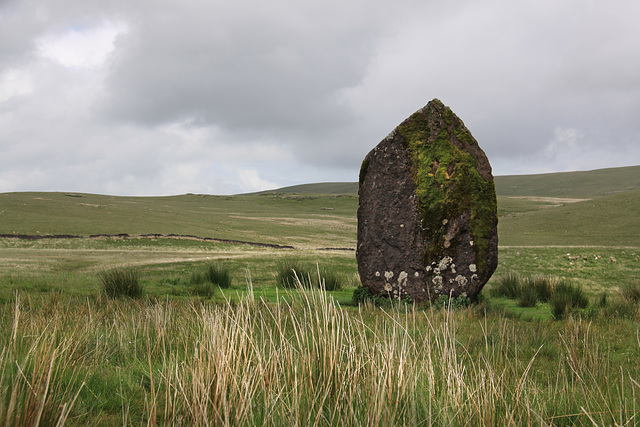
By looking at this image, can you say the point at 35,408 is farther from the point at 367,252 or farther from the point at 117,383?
the point at 367,252

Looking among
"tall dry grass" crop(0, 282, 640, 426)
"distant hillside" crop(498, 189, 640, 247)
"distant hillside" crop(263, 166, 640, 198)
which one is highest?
"distant hillside" crop(263, 166, 640, 198)

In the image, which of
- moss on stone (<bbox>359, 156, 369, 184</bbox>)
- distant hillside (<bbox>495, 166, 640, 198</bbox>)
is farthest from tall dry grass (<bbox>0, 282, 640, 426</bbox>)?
distant hillside (<bbox>495, 166, 640, 198</bbox>)

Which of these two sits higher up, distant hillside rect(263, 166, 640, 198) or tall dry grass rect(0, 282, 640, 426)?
Answer: distant hillside rect(263, 166, 640, 198)

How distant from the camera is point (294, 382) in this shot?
271 centimetres

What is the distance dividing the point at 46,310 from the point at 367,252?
6.11 m

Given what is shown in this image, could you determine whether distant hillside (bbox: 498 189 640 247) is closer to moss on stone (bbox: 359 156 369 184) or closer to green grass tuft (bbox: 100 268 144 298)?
moss on stone (bbox: 359 156 369 184)

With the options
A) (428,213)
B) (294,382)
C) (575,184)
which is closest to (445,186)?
(428,213)

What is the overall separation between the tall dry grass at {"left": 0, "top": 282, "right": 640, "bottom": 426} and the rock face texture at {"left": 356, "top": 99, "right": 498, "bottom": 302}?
3498 mm

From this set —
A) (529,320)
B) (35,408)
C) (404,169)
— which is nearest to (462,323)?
(529,320)

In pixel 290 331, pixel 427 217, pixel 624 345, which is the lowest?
pixel 624 345

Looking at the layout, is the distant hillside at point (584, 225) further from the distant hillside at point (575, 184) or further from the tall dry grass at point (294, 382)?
the distant hillside at point (575, 184)

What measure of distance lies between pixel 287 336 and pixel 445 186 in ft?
18.9

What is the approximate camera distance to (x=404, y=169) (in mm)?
10102

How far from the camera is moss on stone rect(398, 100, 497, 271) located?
9703 mm
